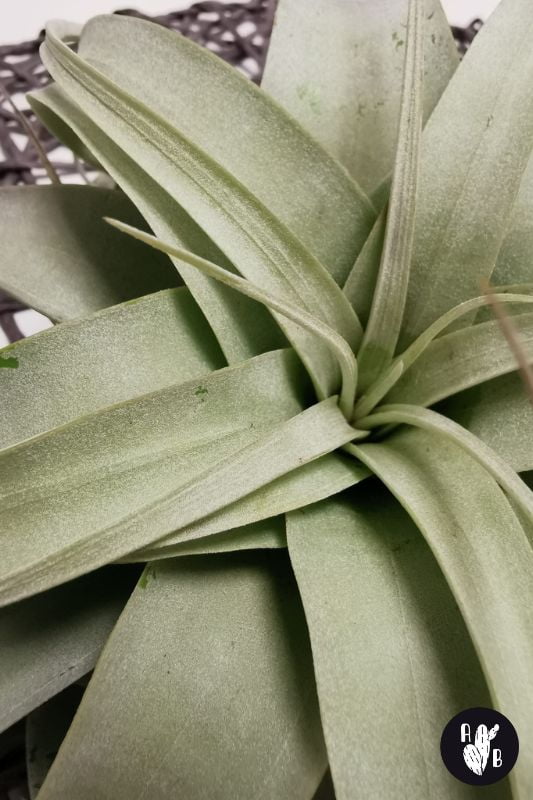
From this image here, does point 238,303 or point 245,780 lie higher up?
point 238,303

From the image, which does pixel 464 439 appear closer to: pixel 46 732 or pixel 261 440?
pixel 261 440

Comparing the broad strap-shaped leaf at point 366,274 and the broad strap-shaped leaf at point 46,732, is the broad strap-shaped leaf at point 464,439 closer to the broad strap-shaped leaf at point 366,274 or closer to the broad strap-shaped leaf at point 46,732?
the broad strap-shaped leaf at point 366,274

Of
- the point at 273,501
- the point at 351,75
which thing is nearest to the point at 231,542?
the point at 273,501

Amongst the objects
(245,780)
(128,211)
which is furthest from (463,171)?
(245,780)

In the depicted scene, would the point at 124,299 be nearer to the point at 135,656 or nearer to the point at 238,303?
the point at 238,303

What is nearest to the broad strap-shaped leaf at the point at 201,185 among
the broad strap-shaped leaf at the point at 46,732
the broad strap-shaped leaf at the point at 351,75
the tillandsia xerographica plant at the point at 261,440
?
the tillandsia xerographica plant at the point at 261,440

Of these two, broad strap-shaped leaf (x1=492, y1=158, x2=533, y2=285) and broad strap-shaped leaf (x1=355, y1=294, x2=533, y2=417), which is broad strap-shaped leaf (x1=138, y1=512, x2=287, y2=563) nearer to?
broad strap-shaped leaf (x1=355, y1=294, x2=533, y2=417)

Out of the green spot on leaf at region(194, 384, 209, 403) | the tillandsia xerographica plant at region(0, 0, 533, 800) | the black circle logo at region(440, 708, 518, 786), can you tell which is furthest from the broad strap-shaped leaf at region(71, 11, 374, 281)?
the black circle logo at region(440, 708, 518, 786)
